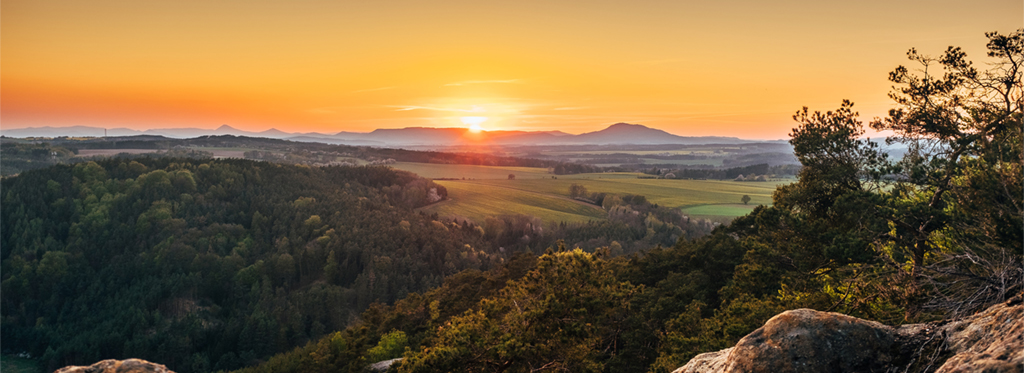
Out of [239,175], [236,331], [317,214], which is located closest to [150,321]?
[236,331]

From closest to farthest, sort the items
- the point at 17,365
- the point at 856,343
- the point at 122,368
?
1. the point at 122,368
2. the point at 856,343
3. the point at 17,365

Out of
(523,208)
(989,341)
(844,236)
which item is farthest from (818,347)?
(523,208)

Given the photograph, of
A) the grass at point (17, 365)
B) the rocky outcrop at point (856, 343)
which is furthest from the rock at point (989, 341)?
the grass at point (17, 365)

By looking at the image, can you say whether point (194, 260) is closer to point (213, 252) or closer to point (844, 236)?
point (213, 252)

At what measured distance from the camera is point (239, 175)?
595 feet

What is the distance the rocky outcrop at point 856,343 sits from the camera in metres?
6.68

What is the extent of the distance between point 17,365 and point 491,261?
366 ft

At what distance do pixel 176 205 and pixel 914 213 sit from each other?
19014cm

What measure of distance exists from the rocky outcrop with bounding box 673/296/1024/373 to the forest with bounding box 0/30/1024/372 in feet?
4.74

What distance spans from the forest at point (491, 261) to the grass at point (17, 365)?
4.41m

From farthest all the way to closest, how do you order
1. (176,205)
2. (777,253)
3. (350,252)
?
(176,205)
(350,252)
(777,253)

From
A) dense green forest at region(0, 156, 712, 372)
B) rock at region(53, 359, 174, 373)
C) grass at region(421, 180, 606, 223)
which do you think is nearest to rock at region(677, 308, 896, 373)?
rock at region(53, 359, 174, 373)

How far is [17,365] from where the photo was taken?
10400 cm

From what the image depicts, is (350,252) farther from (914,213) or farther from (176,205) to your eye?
(914,213)
